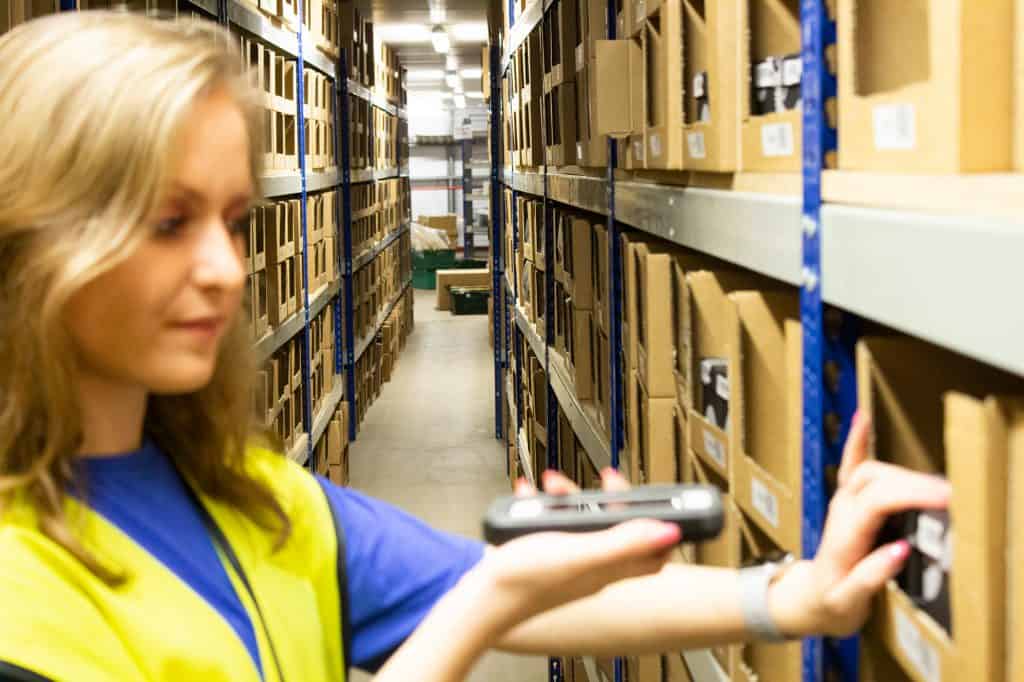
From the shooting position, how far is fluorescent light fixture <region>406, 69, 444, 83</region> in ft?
55.4

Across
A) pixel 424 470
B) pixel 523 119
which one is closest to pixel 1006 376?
pixel 523 119

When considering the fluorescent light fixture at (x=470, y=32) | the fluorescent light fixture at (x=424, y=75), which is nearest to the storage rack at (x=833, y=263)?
the fluorescent light fixture at (x=470, y=32)

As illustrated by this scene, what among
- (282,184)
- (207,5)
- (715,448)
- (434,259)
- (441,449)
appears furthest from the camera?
(434,259)

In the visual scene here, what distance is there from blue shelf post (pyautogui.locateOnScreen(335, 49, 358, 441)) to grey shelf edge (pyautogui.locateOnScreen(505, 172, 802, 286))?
543 cm

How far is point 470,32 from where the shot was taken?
1179cm

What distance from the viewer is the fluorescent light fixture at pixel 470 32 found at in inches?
440

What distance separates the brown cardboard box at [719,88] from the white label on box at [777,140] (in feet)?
0.45

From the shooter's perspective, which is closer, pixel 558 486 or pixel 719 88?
pixel 558 486

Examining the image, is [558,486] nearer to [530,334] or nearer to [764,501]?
[764,501]

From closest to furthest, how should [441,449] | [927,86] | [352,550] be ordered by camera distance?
[927,86], [352,550], [441,449]

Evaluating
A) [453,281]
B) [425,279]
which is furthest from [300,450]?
[425,279]

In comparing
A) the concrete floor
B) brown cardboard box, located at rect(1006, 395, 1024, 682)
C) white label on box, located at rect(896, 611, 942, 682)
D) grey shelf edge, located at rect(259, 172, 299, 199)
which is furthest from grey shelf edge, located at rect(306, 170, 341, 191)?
brown cardboard box, located at rect(1006, 395, 1024, 682)

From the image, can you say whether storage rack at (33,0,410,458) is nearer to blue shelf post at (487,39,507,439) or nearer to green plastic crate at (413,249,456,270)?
blue shelf post at (487,39,507,439)

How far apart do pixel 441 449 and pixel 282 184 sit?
3657 millimetres
